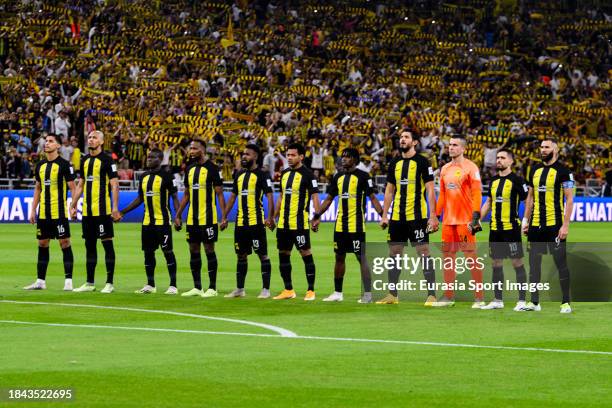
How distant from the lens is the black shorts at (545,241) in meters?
16.1

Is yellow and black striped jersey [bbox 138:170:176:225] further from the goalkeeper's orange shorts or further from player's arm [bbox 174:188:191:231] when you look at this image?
the goalkeeper's orange shorts

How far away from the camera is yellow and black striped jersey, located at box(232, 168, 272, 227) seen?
18250mm

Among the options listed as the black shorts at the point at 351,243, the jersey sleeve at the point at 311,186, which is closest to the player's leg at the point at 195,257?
the jersey sleeve at the point at 311,186

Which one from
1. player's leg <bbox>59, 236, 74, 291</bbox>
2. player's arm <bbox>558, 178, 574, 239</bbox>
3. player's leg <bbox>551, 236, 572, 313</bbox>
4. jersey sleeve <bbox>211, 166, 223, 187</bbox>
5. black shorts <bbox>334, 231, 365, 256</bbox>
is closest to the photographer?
player's arm <bbox>558, 178, 574, 239</bbox>

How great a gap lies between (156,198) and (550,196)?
580 centimetres

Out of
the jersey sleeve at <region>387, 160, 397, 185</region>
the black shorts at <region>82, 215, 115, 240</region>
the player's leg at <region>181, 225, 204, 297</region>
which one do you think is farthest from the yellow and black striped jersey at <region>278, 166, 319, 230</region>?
the black shorts at <region>82, 215, 115, 240</region>

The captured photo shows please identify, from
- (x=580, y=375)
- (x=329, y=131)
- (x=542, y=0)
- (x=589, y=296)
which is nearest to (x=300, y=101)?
(x=329, y=131)

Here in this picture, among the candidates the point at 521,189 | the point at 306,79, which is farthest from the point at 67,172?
the point at 306,79

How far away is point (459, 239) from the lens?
16547 millimetres

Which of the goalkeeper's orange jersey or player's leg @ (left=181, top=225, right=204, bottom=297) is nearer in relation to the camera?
the goalkeeper's orange jersey

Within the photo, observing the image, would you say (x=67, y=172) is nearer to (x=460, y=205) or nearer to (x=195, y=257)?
(x=195, y=257)

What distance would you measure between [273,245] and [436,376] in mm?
20482

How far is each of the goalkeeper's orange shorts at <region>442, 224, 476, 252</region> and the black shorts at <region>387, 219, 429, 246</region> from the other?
19.4 inches

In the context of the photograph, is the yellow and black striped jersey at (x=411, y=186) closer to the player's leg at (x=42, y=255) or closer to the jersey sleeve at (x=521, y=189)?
the jersey sleeve at (x=521, y=189)
